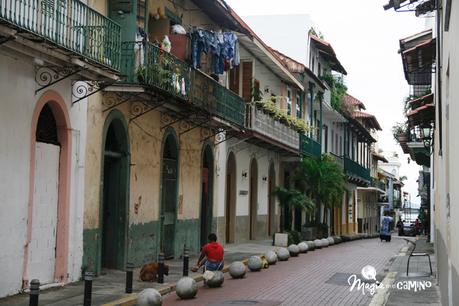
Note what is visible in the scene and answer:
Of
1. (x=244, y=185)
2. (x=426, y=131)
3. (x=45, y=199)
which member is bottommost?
(x=45, y=199)

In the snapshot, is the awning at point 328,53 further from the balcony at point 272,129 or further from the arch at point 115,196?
the arch at point 115,196

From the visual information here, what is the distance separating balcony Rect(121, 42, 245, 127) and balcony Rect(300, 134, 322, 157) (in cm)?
1133

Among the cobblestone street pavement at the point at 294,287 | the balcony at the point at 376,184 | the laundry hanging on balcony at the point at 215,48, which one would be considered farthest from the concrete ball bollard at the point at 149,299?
the balcony at the point at 376,184

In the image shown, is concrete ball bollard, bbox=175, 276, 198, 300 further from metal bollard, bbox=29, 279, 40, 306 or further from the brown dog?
metal bollard, bbox=29, 279, 40, 306

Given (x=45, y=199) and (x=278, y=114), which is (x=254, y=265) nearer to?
(x=45, y=199)

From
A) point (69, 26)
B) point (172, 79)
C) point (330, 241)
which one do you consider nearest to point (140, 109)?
point (172, 79)

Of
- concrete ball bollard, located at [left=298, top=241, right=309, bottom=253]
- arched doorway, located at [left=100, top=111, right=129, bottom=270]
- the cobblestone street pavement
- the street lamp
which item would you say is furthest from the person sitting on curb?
concrete ball bollard, located at [left=298, top=241, right=309, bottom=253]

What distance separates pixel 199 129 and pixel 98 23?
9.30 m

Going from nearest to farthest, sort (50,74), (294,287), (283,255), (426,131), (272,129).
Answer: (50,74) < (294,287) < (426,131) < (283,255) < (272,129)

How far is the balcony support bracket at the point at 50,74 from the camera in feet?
42.6

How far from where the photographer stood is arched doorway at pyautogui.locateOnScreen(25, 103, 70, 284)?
13273 mm

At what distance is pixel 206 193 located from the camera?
24.4 meters

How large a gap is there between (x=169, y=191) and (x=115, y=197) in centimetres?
353

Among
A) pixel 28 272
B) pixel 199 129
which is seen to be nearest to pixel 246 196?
pixel 199 129
